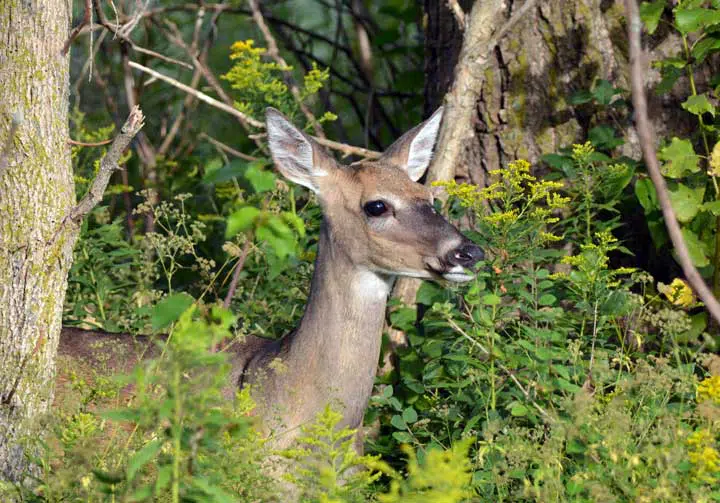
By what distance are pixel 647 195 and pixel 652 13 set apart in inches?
29.2

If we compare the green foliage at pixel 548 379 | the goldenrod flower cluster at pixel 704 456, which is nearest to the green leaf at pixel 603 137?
the green foliage at pixel 548 379

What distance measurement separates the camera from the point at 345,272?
176 inches

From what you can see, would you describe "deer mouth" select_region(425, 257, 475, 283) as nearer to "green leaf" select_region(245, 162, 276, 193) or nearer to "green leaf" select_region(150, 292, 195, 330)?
"green leaf" select_region(245, 162, 276, 193)

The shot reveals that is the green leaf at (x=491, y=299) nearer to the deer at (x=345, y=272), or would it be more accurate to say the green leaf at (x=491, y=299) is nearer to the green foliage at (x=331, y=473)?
the deer at (x=345, y=272)

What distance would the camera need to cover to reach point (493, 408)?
12.9 feet

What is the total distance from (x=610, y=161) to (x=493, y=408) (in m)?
1.67

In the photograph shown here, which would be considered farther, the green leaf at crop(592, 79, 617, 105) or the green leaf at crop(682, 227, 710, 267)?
the green leaf at crop(592, 79, 617, 105)

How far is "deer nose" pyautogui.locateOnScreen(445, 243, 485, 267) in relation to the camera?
427 centimetres

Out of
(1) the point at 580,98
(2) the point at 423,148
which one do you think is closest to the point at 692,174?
(1) the point at 580,98

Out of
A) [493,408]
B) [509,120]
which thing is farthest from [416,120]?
[493,408]

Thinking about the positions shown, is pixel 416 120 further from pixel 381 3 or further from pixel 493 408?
pixel 493 408

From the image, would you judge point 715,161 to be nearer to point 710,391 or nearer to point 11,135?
point 710,391

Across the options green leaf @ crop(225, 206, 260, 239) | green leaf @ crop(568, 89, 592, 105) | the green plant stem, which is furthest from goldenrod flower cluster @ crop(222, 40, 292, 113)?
the green plant stem

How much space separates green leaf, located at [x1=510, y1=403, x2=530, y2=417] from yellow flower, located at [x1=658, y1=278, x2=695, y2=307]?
729mm
